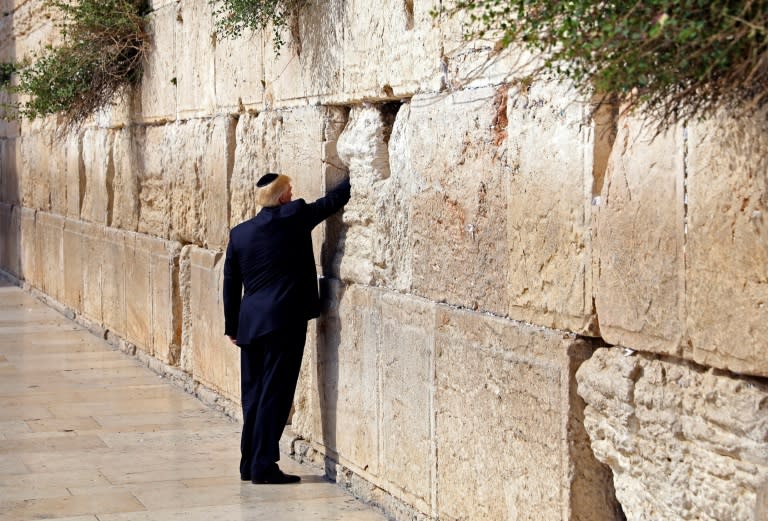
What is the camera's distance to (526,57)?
4.85m

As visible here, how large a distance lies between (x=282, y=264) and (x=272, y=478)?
1.13 m

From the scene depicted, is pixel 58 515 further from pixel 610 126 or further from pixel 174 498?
pixel 610 126

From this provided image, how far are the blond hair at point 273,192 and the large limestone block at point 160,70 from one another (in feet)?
10.9

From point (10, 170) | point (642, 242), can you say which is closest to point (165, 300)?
point (642, 242)

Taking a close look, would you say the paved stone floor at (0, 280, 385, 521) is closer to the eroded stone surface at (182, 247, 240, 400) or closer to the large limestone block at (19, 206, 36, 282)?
the eroded stone surface at (182, 247, 240, 400)

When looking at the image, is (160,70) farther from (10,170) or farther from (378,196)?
(10,170)

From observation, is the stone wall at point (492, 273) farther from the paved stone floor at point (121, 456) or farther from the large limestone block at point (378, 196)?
the paved stone floor at point (121, 456)

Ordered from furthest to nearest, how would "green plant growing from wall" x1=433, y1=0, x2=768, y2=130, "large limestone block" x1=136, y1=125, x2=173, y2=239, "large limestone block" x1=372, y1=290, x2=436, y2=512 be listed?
"large limestone block" x1=136, y1=125, x2=173, y2=239, "large limestone block" x1=372, y1=290, x2=436, y2=512, "green plant growing from wall" x1=433, y1=0, x2=768, y2=130

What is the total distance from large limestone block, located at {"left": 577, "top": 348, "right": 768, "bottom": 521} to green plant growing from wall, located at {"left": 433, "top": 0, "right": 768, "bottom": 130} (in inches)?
34.0

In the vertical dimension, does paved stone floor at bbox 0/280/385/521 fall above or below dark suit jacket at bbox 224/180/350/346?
below

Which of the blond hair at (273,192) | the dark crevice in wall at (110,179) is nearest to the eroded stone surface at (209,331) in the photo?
the blond hair at (273,192)

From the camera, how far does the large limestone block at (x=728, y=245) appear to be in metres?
3.68

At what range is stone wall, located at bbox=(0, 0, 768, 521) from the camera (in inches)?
154

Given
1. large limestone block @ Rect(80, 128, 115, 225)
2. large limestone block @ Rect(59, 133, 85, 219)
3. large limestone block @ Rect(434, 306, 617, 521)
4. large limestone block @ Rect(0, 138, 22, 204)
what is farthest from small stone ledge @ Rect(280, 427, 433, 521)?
large limestone block @ Rect(0, 138, 22, 204)
